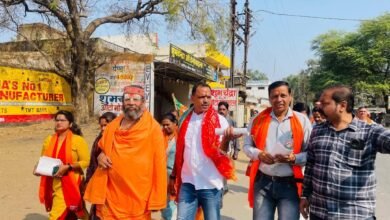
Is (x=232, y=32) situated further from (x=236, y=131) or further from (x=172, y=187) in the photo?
(x=236, y=131)

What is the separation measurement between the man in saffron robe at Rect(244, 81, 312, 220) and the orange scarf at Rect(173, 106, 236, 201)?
0.29m

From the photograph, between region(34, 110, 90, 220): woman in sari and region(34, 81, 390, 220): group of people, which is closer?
region(34, 81, 390, 220): group of people

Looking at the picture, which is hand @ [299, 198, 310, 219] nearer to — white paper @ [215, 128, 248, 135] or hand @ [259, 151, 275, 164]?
hand @ [259, 151, 275, 164]

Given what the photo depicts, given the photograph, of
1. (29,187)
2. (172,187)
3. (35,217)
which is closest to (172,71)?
(29,187)

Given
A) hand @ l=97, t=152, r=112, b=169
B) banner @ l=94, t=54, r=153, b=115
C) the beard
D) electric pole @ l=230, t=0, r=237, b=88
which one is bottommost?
hand @ l=97, t=152, r=112, b=169

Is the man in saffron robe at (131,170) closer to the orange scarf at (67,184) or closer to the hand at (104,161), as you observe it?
the hand at (104,161)

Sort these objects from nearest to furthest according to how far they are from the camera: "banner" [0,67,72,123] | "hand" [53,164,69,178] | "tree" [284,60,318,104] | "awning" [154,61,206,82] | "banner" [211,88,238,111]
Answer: "hand" [53,164,69,178]
"banner" [211,88,238,111]
"banner" [0,67,72,123]
"awning" [154,61,206,82]
"tree" [284,60,318,104]

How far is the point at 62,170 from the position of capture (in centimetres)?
414

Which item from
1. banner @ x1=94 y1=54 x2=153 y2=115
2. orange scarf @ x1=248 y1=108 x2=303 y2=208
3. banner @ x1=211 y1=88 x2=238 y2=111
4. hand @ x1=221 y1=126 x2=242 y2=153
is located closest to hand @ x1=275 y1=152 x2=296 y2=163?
orange scarf @ x1=248 y1=108 x2=303 y2=208

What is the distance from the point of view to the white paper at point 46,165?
4090mm

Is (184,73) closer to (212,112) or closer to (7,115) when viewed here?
(7,115)

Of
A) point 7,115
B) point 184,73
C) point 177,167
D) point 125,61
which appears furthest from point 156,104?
point 177,167

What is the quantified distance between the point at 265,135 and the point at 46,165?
218cm

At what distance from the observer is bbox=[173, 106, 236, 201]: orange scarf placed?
12.0ft
